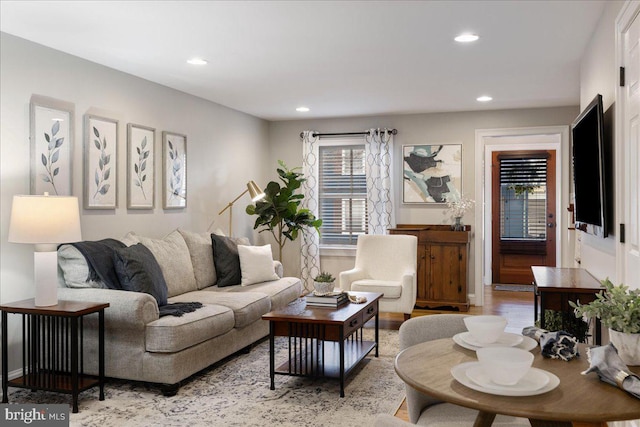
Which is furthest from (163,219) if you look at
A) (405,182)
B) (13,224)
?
(405,182)

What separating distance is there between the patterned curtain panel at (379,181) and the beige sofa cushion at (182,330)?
3.62 meters

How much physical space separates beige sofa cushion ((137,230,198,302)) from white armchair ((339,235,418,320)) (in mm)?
1636

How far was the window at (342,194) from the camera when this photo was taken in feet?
24.7

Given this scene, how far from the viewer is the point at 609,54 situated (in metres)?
3.27

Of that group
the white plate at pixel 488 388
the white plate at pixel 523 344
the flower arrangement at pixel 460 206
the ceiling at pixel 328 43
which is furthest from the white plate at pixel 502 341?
the flower arrangement at pixel 460 206

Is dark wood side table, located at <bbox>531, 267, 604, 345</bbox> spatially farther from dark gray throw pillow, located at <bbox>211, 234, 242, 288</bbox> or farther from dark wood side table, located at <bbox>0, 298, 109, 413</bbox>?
dark gray throw pillow, located at <bbox>211, 234, 242, 288</bbox>

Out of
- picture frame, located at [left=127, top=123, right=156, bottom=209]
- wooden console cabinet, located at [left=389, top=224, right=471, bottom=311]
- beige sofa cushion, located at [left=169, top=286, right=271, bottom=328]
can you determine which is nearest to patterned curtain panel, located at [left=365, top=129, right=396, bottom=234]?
wooden console cabinet, located at [left=389, top=224, right=471, bottom=311]

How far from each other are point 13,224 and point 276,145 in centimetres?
472

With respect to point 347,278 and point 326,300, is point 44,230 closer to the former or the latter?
point 326,300

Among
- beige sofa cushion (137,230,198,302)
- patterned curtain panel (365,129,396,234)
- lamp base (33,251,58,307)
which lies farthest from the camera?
patterned curtain panel (365,129,396,234)

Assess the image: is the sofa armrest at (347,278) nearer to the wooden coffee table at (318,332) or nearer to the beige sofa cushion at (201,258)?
the beige sofa cushion at (201,258)

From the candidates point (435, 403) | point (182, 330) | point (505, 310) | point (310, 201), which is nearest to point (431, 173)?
point (310, 201)

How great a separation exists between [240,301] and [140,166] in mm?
1629

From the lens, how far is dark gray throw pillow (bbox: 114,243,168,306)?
3.99m
